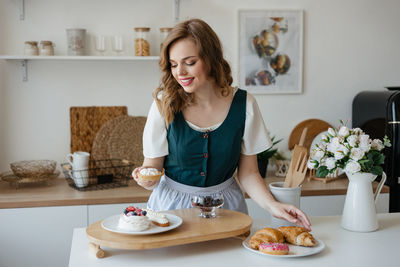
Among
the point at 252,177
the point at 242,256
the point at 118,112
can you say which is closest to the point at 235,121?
the point at 252,177

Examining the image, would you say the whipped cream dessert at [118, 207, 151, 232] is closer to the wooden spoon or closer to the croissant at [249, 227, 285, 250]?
the croissant at [249, 227, 285, 250]

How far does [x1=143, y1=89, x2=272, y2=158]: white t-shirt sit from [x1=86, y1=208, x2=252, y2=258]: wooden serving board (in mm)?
323

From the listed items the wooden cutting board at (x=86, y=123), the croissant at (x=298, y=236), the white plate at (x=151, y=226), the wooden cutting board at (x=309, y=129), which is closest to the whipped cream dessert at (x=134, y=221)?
the white plate at (x=151, y=226)

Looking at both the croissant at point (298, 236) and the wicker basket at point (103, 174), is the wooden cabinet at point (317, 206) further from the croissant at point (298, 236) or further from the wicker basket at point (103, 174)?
the croissant at point (298, 236)

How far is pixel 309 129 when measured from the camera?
11.0 ft

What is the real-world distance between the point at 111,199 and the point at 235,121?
1114 mm

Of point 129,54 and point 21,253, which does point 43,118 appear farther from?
point 21,253

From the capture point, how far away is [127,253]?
57.5 inches

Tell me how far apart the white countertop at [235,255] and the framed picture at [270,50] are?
1751mm

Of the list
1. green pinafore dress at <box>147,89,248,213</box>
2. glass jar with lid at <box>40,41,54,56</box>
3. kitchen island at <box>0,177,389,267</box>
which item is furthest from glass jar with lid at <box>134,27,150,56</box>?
green pinafore dress at <box>147,89,248,213</box>

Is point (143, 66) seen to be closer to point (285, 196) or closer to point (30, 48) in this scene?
point (30, 48)

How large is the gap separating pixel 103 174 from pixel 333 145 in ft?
5.55

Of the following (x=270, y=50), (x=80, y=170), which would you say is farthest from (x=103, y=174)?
(x=270, y=50)

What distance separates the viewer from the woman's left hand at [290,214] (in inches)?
63.4
